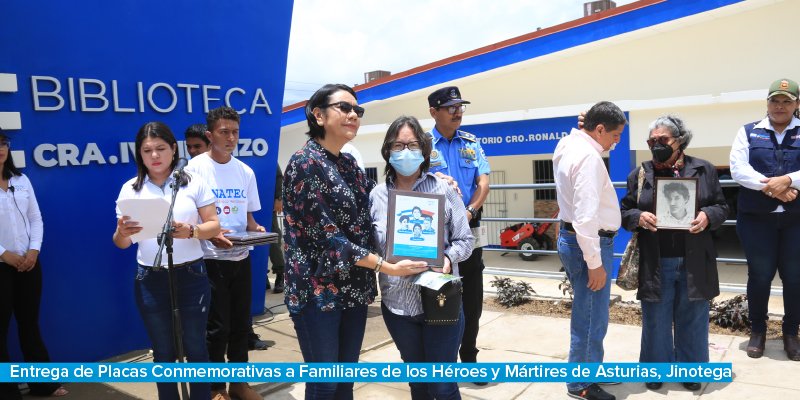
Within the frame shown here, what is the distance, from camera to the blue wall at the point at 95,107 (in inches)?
160

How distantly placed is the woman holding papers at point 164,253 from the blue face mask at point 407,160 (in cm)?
115

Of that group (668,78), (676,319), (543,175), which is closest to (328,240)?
(676,319)

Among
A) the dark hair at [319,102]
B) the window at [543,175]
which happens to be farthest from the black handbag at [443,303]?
the window at [543,175]

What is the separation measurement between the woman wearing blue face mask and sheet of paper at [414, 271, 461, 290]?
0.08 meters

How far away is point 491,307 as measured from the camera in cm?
596

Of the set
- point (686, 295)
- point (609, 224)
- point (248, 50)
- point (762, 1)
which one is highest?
point (762, 1)

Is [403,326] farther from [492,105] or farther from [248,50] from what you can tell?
[492,105]

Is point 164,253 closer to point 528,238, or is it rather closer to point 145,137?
point 145,137

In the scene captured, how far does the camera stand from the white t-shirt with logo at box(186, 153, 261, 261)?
145 inches

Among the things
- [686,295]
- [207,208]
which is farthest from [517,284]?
[207,208]

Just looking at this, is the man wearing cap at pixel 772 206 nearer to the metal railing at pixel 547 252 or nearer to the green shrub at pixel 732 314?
the green shrub at pixel 732 314

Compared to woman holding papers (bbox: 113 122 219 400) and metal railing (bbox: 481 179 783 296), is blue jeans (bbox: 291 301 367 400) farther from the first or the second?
metal railing (bbox: 481 179 783 296)

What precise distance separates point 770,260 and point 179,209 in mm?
4049

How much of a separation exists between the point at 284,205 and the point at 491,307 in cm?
396
